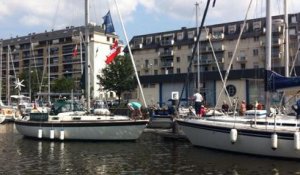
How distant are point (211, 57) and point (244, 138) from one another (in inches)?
3431

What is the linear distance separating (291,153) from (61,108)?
752 inches

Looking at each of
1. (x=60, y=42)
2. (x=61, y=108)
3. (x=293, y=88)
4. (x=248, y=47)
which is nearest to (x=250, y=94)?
(x=248, y=47)

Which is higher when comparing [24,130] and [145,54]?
[145,54]

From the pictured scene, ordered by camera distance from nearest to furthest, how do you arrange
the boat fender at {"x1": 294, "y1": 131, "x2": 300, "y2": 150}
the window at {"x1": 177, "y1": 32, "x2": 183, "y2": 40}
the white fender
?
the boat fender at {"x1": 294, "y1": 131, "x2": 300, "y2": 150} → the white fender → the window at {"x1": 177, "y1": 32, "x2": 183, "y2": 40}

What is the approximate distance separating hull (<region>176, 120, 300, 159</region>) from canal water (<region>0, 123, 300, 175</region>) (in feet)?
1.27

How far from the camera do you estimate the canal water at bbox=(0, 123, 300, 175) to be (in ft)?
68.9

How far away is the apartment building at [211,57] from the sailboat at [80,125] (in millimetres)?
33973

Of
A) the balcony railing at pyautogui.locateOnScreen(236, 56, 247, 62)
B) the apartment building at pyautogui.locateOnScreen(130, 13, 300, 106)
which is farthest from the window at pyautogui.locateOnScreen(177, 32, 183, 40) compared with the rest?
the balcony railing at pyautogui.locateOnScreen(236, 56, 247, 62)

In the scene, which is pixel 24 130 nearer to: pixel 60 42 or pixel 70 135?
pixel 70 135

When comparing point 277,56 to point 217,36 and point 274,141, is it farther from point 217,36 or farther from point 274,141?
point 274,141

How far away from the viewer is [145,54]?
4909 inches

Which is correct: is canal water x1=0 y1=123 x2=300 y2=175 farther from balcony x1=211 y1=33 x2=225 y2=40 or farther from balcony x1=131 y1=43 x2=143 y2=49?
balcony x1=131 y1=43 x2=143 y2=49

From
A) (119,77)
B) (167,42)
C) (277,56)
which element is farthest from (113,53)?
(167,42)

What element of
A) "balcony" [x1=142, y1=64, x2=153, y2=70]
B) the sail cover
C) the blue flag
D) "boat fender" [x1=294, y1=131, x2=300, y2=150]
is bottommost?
"boat fender" [x1=294, y1=131, x2=300, y2=150]
